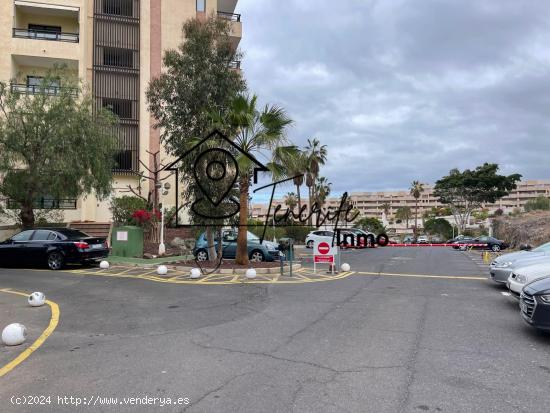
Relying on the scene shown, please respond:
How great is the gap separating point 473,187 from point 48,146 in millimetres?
56015

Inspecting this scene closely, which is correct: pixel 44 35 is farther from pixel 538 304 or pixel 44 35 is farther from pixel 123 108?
pixel 538 304

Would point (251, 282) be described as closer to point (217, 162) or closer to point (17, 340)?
point (217, 162)

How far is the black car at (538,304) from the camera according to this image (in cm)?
619

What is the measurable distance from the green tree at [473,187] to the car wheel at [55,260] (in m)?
55.9

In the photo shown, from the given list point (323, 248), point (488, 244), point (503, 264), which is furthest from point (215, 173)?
point (488, 244)

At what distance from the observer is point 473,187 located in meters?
60.7

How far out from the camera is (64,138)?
1877 centimetres

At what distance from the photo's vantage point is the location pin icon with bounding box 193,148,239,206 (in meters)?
15.2

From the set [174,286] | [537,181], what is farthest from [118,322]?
[537,181]

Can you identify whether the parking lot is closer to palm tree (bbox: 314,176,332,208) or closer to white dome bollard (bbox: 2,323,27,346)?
white dome bollard (bbox: 2,323,27,346)

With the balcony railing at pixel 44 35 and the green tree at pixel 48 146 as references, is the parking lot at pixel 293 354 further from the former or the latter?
the balcony railing at pixel 44 35

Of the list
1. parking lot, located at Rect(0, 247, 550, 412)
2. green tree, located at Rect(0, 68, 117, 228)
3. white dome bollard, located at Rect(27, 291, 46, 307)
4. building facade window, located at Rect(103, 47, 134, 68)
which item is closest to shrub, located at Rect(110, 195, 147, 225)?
Answer: green tree, located at Rect(0, 68, 117, 228)

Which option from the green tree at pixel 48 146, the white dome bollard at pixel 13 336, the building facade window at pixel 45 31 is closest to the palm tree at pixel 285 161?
the green tree at pixel 48 146

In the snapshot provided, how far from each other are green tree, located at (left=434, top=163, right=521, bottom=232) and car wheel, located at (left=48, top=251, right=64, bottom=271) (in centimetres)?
5589
